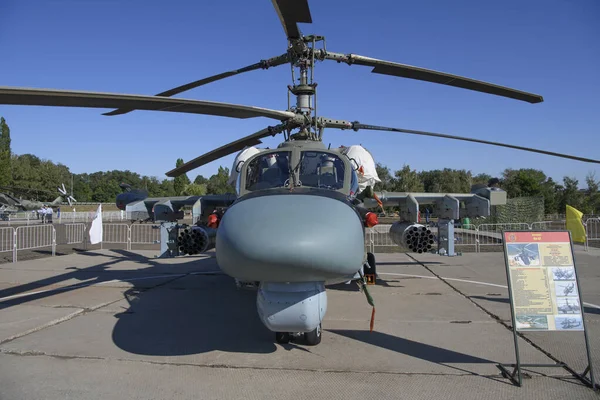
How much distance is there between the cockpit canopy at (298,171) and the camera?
5.75 m

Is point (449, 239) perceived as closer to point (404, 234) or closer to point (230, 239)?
point (404, 234)

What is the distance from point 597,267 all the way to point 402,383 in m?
11.0

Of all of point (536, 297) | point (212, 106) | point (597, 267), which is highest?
point (212, 106)

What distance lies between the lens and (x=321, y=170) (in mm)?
5980

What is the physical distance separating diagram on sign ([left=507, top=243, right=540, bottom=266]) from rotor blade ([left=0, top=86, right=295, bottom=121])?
141 inches

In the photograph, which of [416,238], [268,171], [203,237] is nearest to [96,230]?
[203,237]

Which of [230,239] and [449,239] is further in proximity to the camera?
[449,239]

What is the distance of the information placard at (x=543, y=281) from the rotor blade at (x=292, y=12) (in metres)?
3.97

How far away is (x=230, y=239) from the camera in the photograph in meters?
3.93

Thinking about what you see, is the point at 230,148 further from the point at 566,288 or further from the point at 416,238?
the point at 566,288

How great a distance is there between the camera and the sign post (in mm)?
4184

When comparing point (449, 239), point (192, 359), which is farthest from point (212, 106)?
point (449, 239)

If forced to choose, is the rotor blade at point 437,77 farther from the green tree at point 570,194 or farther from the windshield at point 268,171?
the green tree at point 570,194

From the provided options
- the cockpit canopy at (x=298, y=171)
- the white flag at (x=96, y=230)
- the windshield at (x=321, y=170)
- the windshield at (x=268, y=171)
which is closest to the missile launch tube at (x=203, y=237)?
the cockpit canopy at (x=298, y=171)
